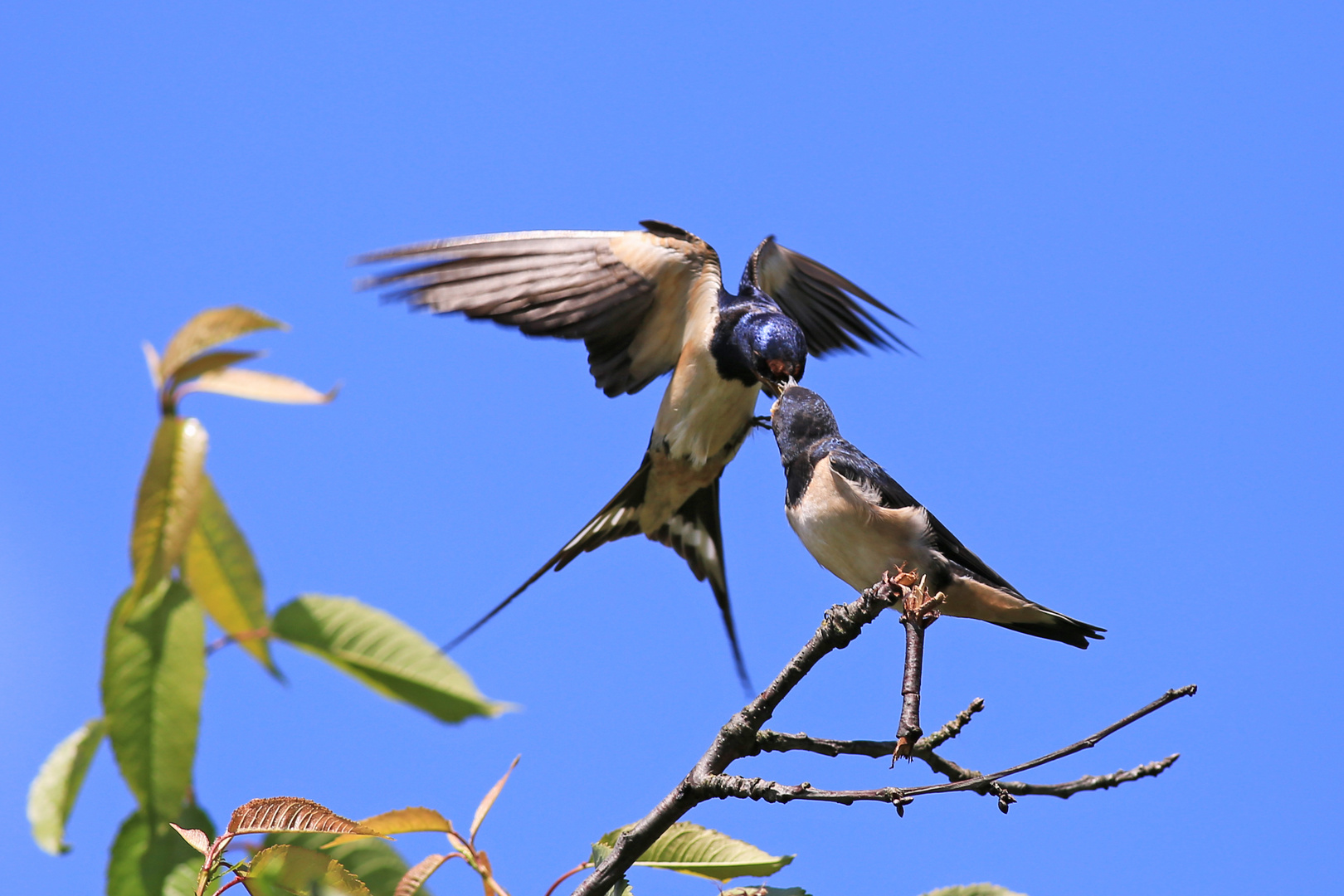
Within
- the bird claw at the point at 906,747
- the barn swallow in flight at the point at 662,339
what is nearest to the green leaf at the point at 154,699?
the bird claw at the point at 906,747

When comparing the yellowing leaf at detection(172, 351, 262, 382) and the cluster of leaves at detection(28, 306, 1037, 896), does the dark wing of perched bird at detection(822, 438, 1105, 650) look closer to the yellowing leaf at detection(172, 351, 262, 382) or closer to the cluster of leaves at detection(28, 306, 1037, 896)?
the cluster of leaves at detection(28, 306, 1037, 896)

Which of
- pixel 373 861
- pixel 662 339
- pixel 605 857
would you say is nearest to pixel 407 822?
pixel 373 861

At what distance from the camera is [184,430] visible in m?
1.70

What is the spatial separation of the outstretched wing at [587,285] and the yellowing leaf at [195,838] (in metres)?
1.98

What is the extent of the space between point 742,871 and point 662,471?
2575mm

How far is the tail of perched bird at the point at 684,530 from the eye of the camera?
4344 millimetres

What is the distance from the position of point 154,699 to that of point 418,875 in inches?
20.3

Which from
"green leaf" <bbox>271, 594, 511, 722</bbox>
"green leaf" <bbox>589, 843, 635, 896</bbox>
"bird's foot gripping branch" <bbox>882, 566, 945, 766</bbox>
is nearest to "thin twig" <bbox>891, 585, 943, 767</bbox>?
"bird's foot gripping branch" <bbox>882, 566, 945, 766</bbox>

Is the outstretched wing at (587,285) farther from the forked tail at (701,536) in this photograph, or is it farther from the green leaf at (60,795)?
the green leaf at (60,795)

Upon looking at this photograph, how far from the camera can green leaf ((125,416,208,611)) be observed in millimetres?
1593

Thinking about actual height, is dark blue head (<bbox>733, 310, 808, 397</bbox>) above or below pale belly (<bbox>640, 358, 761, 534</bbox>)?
below

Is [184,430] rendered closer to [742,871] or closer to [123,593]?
[123,593]

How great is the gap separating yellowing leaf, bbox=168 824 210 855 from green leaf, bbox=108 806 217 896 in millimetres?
15

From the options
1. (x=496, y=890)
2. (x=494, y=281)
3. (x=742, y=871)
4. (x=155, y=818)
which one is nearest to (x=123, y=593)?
(x=155, y=818)
